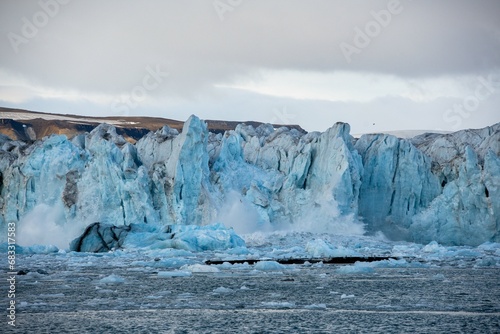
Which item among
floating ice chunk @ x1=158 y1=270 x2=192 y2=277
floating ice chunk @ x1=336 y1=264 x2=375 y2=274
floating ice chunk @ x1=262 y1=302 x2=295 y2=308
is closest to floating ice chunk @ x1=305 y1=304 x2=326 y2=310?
floating ice chunk @ x1=262 y1=302 x2=295 y2=308

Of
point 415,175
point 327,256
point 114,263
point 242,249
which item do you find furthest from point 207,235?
point 415,175

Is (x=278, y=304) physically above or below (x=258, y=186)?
below

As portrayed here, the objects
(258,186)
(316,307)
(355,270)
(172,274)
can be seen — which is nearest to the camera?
(316,307)

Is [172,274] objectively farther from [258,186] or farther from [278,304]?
[258,186]

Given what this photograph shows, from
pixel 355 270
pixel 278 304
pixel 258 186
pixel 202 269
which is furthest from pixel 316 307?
pixel 258 186

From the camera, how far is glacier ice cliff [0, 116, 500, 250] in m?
35.3

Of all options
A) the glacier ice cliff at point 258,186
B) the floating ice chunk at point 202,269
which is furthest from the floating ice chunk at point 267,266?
the glacier ice cliff at point 258,186

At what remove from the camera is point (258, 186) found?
38.7 metres

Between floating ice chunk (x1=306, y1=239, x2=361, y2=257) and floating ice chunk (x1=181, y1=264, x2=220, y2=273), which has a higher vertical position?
floating ice chunk (x1=181, y1=264, x2=220, y2=273)

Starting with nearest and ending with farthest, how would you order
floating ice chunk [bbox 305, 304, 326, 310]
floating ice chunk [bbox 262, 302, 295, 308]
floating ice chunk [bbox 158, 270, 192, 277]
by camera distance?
floating ice chunk [bbox 305, 304, 326, 310], floating ice chunk [bbox 262, 302, 295, 308], floating ice chunk [bbox 158, 270, 192, 277]

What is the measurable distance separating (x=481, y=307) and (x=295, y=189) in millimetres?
25991

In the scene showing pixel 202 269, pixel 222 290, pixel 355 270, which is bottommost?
pixel 202 269

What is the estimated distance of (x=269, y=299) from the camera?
1399 centimetres

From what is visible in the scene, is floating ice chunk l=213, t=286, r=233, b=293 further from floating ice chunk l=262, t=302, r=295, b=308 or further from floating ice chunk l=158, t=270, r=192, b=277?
floating ice chunk l=158, t=270, r=192, b=277
